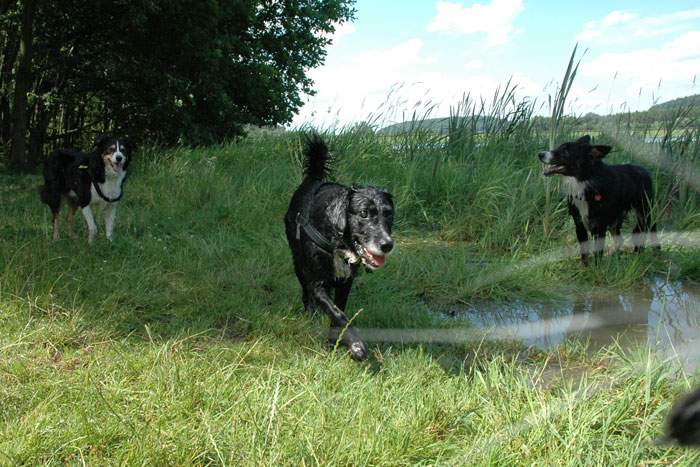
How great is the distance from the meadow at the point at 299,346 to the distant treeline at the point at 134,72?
20.1 feet

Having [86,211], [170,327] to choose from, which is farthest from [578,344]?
[86,211]

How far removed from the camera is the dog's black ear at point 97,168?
614 centimetres

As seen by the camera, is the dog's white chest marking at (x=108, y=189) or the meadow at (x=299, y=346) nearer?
the meadow at (x=299, y=346)

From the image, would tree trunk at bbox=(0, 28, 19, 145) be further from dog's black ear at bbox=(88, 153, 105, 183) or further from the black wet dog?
the black wet dog

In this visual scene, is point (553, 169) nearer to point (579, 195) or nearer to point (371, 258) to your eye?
point (579, 195)

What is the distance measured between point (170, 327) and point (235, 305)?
544 millimetres

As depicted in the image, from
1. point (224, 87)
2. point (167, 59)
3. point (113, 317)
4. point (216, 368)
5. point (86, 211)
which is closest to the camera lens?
point (216, 368)

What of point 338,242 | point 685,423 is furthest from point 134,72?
point 685,423

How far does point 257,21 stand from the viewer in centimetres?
1596

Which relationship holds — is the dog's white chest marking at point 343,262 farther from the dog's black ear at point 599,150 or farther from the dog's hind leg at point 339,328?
the dog's black ear at point 599,150

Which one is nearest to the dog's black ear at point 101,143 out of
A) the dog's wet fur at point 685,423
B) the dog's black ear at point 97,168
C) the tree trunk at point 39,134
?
the dog's black ear at point 97,168

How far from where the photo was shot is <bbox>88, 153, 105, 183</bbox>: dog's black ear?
614cm

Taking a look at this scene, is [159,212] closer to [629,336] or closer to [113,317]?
[113,317]

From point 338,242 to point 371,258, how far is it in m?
0.30
